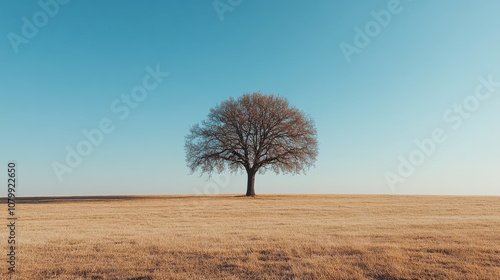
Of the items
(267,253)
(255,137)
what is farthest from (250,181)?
(267,253)

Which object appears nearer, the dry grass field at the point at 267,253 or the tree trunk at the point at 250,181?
the dry grass field at the point at 267,253

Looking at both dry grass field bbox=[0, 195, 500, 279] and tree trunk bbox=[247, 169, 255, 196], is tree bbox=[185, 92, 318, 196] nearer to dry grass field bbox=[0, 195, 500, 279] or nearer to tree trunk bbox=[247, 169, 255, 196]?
tree trunk bbox=[247, 169, 255, 196]

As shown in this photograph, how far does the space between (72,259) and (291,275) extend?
621 cm

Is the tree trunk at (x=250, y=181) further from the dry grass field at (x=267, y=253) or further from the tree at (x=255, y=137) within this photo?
the dry grass field at (x=267, y=253)

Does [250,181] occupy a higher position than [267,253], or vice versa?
[250,181]

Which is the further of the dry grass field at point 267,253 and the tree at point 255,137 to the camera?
the tree at point 255,137

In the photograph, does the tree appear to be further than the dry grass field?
Yes

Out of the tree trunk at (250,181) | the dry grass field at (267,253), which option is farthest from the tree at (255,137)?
the dry grass field at (267,253)

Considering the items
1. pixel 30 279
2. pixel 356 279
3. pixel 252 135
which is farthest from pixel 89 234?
pixel 252 135

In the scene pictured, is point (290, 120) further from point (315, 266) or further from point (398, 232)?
point (315, 266)

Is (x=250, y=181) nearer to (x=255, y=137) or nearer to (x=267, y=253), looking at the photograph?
(x=255, y=137)

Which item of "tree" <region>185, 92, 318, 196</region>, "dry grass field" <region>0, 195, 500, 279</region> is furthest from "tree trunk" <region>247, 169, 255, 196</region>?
"dry grass field" <region>0, 195, 500, 279</region>

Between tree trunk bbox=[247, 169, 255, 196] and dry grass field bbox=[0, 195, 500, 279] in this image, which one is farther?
tree trunk bbox=[247, 169, 255, 196]

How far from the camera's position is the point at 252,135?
129 ft
